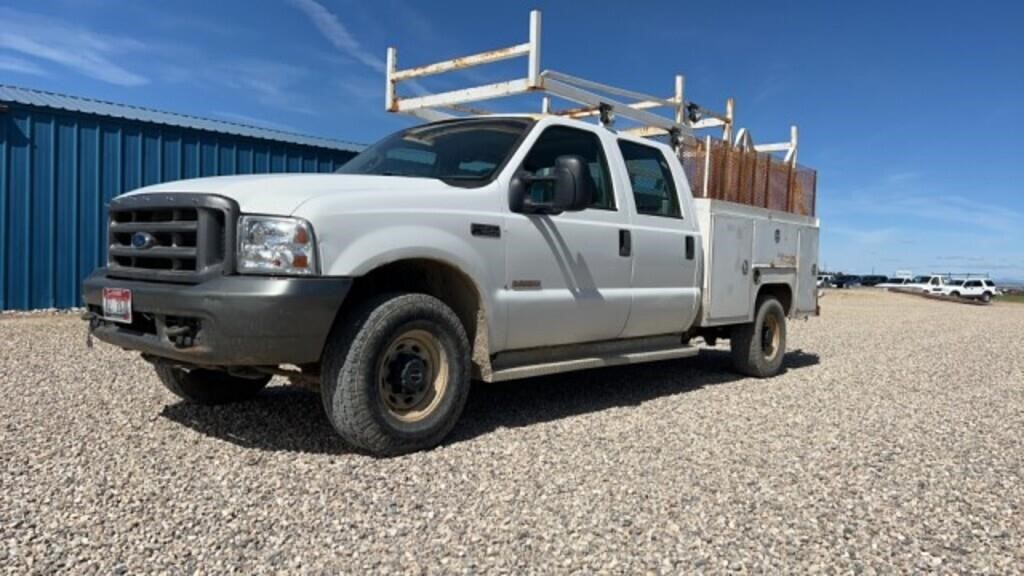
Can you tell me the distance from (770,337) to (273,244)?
5757 millimetres

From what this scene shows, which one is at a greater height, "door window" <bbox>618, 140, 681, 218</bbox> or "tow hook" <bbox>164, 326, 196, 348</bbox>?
"door window" <bbox>618, 140, 681, 218</bbox>

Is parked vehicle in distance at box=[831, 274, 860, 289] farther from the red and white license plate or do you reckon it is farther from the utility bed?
the red and white license plate

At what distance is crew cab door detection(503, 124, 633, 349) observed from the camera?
487 cm

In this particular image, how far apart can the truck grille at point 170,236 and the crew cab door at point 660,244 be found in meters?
3.05

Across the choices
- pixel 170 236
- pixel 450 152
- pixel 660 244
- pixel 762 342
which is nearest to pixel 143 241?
pixel 170 236

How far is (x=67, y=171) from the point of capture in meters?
11.1

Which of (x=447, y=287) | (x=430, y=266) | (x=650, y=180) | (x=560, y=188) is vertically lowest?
(x=447, y=287)

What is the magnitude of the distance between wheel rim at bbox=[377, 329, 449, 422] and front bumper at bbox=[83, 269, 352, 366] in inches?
16.8

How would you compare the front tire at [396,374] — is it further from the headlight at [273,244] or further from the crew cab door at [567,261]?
the crew cab door at [567,261]

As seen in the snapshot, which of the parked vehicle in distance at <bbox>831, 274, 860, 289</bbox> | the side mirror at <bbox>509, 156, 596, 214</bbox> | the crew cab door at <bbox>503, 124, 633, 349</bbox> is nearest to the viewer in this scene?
the side mirror at <bbox>509, 156, 596, 214</bbox>

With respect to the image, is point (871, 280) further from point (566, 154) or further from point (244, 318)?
point (244, 318)

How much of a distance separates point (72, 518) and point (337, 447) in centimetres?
147

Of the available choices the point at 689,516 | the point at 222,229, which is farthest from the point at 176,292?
the point at 689,516

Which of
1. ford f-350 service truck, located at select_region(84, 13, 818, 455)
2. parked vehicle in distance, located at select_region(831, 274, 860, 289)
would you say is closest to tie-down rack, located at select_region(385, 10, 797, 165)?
ford f-350 service truck, located at select_region(84, 13, 818, 455)
